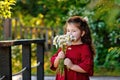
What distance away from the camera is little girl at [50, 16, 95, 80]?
4.07m

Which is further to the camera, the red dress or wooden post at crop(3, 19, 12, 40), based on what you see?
wooden post at crop(3, 19, 12, 40)

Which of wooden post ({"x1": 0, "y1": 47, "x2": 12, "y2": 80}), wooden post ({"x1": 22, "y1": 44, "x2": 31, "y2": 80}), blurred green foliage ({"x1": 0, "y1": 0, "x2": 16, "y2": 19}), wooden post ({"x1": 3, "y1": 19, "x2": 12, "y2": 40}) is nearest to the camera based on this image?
wooden post ({"x1": 0, "y1": 47, "x2": 12, "y2": 80})

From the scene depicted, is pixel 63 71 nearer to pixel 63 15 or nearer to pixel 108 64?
pixel 108 64

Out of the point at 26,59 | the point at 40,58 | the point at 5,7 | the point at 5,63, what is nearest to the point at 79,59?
the point at 5,63

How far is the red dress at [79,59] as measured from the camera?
4078 mm

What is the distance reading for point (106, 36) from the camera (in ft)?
42.0

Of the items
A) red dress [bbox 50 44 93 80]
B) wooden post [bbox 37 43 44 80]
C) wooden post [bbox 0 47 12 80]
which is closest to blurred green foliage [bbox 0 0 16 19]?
wooden post [bbox 0 47 12 80]

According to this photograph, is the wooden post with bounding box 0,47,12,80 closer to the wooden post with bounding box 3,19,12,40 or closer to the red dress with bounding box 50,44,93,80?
the red dress with bounding box 50,44,93,80

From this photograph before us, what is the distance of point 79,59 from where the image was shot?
413 centimetres

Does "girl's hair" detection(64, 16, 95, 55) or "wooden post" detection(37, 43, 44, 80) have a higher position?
"girl's hair" detection(64, 16, 95, 55)

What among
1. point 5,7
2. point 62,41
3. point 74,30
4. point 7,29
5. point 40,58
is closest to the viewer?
point 62,41

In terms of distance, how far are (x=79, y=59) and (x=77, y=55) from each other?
0.04m

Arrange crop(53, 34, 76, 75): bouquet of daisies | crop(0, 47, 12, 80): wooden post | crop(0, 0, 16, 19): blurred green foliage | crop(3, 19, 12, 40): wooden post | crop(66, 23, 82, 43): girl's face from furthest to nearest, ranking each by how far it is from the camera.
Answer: crop(3, 19, 12, 40): wooden post < crop(0, 0, 16, 19): blurred green foliage < crop(66, 23, 82, 43): girl's face < crop(0, 47, 12, 80): wooden post < crop(53, 34, 76, 75): bouquet of daisies

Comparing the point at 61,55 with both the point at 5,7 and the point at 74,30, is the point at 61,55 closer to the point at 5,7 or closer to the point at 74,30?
the point at 74,30
